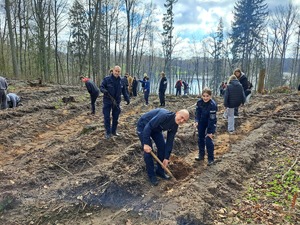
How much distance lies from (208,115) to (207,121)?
178 millimetres

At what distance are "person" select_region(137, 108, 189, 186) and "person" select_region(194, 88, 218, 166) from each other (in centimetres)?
120

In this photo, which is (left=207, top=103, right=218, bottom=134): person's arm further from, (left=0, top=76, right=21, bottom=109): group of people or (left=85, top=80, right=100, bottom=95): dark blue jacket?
(left=0, top=76, right=21, bottom=109): group of people

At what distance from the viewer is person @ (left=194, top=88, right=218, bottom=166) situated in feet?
19.1

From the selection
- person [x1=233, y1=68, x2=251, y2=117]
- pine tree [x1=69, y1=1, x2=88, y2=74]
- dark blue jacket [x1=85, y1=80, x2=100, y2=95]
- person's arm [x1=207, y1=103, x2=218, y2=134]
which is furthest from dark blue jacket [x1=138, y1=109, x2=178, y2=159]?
pine tree [x1=69, y1=1, x2=88, y2=74]

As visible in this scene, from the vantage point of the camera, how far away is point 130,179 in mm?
5094

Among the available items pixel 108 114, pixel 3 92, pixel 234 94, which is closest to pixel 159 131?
pixel 108 114

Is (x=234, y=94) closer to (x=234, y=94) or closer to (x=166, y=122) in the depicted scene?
(x=234, y=94)

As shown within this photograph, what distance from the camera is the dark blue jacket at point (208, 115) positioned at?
5.80 meters

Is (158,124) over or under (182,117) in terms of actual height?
under

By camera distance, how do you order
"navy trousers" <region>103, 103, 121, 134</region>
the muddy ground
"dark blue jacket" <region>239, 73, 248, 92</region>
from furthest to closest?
"dark blue jacket" <region>239, 73, 248, 92</region>, "navy trousers" <region>103, 103, 121, 134</region>, the muddy ground

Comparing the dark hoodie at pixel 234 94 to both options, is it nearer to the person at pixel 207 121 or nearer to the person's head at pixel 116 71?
the person at pixel 207 121

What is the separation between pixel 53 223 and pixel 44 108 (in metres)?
8.42

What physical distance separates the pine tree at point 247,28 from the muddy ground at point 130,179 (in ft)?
98.9

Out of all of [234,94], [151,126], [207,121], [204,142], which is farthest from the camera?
[234,94]
